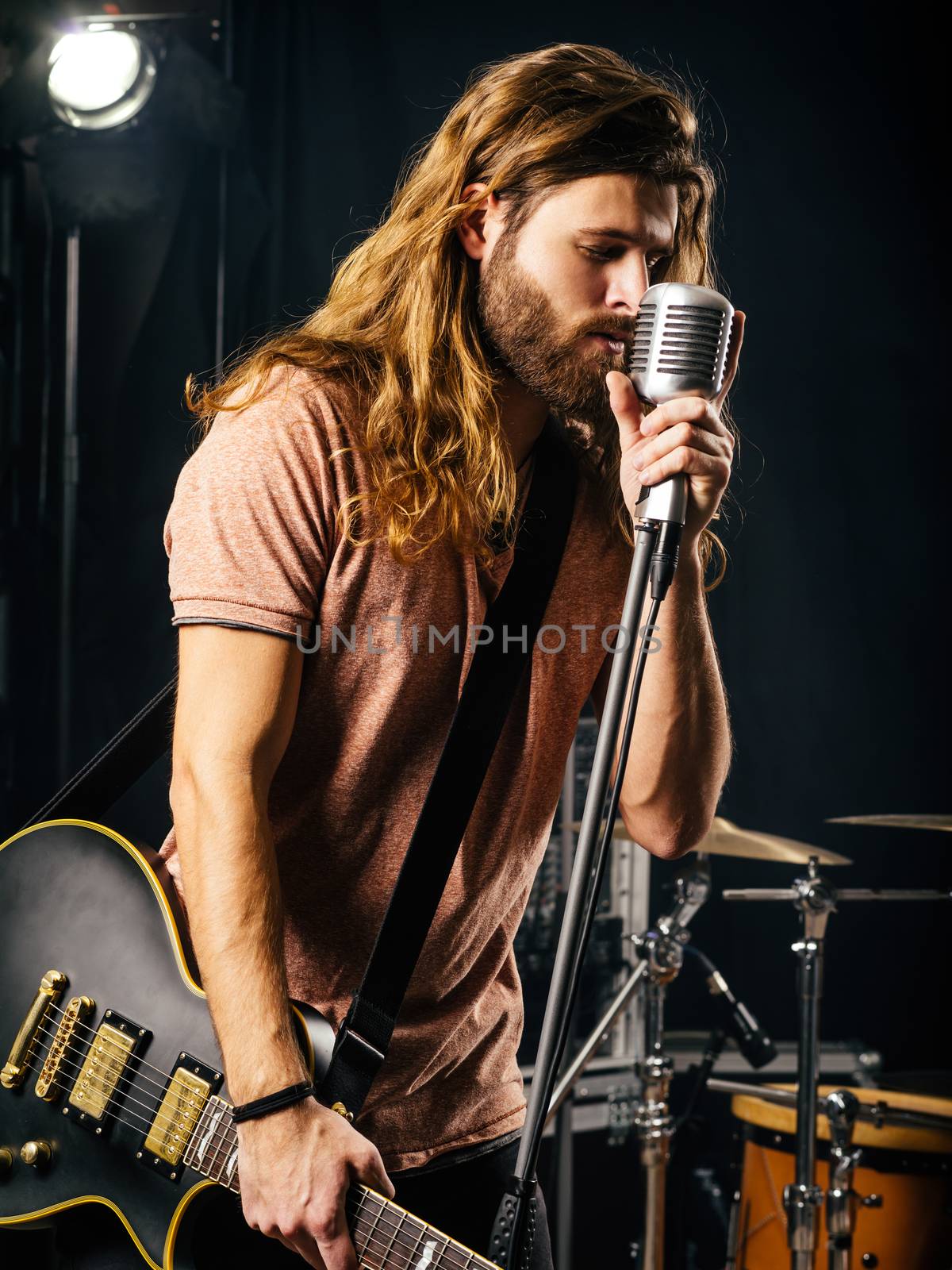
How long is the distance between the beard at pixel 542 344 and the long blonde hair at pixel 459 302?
0.04m

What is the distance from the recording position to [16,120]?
9.36ft

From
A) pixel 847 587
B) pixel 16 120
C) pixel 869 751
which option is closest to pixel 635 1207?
pixel 869 751

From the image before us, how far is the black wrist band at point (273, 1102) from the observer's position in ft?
3.99

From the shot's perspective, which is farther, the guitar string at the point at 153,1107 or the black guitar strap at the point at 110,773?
the black guitar strap at the point at 110,773

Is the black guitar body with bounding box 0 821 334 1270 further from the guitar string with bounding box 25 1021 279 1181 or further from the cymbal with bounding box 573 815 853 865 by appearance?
the cymbal with bounding box 573 815 853 865

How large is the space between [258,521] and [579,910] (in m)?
0.59

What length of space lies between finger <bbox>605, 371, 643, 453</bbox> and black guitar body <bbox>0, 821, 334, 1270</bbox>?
728mm

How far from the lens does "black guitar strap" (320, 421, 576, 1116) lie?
1.35 m

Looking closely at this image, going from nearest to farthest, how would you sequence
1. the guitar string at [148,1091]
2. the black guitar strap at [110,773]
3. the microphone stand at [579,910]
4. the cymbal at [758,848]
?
the microphone stand at [579,910]
the guitar string at [148,1091]
the black guitar strap at [110,773]
the cymbal at [758,848]

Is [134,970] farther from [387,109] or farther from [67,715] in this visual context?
[387,109]

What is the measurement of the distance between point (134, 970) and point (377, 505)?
2.15 feet

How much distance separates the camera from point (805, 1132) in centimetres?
313

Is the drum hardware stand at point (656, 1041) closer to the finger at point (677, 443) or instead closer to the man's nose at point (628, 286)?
the man's nose at point (628, 286)

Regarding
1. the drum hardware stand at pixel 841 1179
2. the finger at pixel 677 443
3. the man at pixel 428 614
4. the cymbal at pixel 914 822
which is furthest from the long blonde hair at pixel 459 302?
the drum hardware stand at pixel 841 1179
